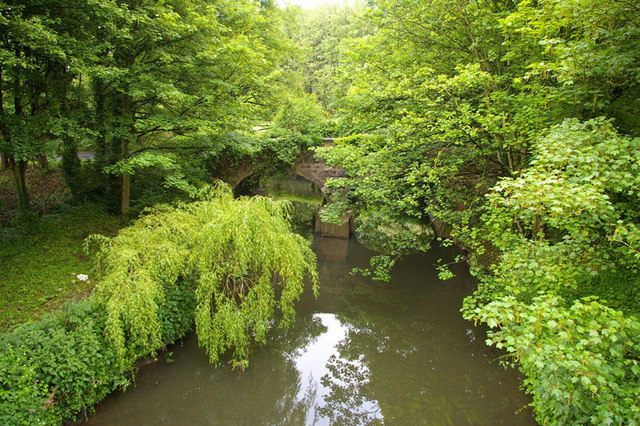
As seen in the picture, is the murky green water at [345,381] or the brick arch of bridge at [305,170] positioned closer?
the murky green water at [345,381]

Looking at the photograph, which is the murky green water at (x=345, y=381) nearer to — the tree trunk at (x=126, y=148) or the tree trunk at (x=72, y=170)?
the tree trunk at (x=126, y=148)

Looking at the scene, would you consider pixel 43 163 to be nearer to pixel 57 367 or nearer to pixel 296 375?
pixel 57 367

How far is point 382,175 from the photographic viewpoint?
675 centimetres

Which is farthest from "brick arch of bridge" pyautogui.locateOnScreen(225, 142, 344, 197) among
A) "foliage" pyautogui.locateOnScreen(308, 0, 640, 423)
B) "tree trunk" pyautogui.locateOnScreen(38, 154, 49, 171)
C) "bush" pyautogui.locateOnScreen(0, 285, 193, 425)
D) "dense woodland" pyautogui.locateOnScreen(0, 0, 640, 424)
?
"bush" pyautogui.locateOnScreen(0, 285, 193, 425)

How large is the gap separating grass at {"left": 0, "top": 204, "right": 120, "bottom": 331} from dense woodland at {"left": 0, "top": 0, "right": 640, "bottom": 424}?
41 centimetres

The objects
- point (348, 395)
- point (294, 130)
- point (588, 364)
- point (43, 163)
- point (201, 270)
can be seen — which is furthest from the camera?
point (294, 130)

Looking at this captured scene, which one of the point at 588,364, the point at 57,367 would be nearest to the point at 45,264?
the point at 57,367

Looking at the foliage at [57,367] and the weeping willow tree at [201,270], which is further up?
the weeping willow tree at [201,270]

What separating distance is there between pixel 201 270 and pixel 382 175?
386 cm

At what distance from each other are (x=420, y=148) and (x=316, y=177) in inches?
251

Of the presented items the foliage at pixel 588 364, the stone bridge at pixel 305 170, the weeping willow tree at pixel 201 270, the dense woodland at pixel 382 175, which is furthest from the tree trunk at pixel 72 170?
the foliage at pixel 588 364

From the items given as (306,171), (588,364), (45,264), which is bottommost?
(45,264)

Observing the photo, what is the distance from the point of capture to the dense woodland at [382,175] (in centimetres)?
312

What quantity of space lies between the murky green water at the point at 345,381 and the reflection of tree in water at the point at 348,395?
0.06ft
